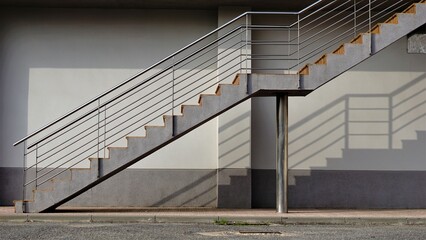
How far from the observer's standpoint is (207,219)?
15.7m

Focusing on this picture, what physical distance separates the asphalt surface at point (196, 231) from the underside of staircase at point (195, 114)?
4.64ft

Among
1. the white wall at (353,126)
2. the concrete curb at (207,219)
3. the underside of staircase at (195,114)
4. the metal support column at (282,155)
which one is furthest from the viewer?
the white wall at (353,126)

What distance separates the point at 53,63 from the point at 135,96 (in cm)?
210

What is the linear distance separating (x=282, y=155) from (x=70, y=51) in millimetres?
5877

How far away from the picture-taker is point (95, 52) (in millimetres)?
19469

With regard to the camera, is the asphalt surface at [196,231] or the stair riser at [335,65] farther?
the stair riser at [335,65]

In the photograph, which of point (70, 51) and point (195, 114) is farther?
point (70, 51)

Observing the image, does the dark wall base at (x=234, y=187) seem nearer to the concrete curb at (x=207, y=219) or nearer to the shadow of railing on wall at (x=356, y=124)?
the shadow of railing on wall at (x=356, y=124)

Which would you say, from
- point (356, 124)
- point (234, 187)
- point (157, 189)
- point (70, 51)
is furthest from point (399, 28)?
point (70, 51)

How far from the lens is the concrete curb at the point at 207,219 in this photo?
15.6 metres

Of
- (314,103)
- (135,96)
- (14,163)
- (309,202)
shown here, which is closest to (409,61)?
(314,103)

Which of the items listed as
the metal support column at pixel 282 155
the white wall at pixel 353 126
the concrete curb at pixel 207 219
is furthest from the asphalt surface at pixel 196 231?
the white wall at pixel 353 126

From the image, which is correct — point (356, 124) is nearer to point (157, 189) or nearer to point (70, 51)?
point (157, 189)

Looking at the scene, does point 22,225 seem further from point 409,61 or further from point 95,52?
point 409,61
